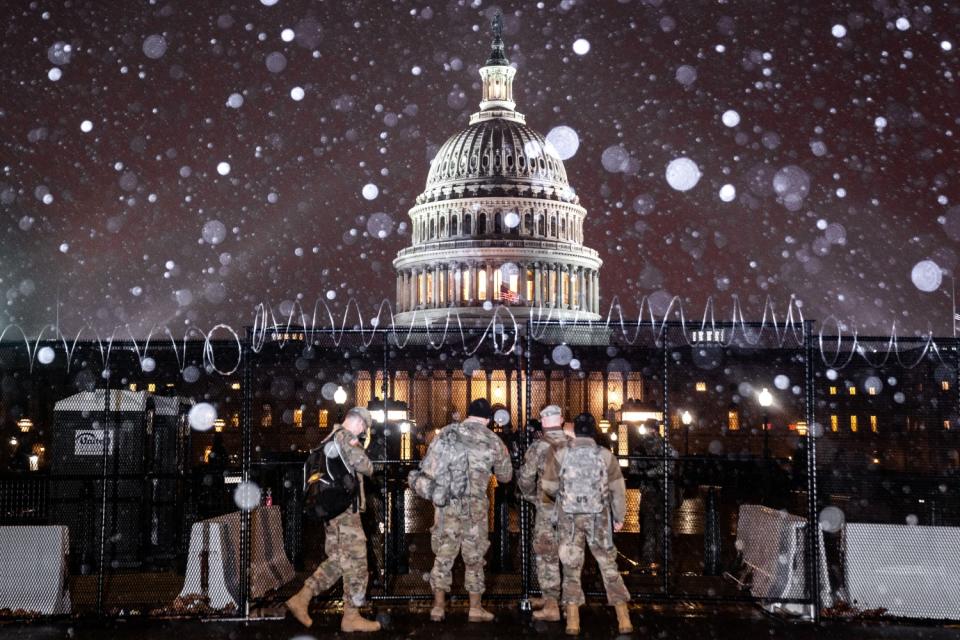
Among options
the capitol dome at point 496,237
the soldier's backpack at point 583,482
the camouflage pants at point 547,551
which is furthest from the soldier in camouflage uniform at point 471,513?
the capitol dome at point 496,237

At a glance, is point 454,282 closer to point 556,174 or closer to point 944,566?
point 556,174

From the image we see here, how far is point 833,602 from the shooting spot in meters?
12.3

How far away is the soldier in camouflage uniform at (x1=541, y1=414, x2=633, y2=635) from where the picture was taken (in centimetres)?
1089

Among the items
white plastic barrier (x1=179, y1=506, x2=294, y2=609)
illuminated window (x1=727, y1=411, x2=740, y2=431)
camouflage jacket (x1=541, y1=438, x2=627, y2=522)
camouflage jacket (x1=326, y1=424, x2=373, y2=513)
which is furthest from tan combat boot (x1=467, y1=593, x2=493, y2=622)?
illuminated window (x1=727, y1=411, x2=740, y2=431)

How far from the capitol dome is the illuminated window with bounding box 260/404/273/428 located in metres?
27.8

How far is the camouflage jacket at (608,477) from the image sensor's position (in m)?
11.1

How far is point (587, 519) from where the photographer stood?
35.9 feet

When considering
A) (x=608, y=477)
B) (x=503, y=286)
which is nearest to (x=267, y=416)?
(x=503, y=286)

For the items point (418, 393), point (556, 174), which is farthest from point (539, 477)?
point (556, 174)

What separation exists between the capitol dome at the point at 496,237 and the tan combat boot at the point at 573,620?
9903cm

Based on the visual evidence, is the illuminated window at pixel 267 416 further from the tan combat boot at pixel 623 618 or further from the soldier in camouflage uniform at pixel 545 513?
the tan combat boot at pixel 623 618

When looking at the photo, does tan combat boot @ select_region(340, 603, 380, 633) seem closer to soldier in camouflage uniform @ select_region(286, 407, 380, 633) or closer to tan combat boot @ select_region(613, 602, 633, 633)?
soldier in camouflage uniform @ select_region(286, 407, 380, 633)

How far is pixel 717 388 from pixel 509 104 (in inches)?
2100

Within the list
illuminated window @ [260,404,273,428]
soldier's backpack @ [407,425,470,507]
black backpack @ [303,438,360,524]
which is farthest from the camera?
illuminated window @ [260,404,273,428]
